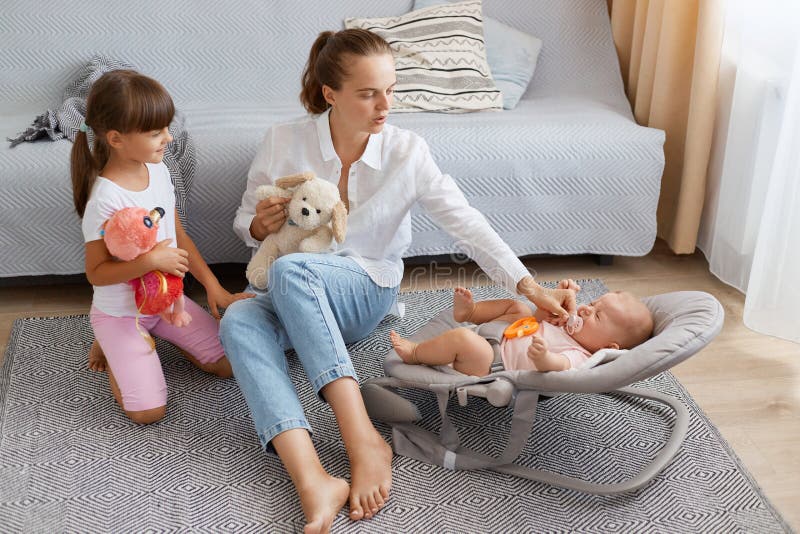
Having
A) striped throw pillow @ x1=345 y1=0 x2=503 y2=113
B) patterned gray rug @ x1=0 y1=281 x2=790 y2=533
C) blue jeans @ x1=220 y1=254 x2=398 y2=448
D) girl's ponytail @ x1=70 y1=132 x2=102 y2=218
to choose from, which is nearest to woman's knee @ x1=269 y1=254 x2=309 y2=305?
blue jeans @ x1=220 y1=254 x2=398 y2=448

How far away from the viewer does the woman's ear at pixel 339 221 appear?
173cm

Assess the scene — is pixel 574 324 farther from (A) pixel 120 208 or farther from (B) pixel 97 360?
(B) pixel 97 360

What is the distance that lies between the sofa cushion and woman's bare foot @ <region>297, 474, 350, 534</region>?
1621 millimetres

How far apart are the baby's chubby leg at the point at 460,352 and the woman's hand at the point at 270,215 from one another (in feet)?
1.42

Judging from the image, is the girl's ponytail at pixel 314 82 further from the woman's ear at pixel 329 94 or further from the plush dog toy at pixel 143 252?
the plush dog toy at pixel 143 252

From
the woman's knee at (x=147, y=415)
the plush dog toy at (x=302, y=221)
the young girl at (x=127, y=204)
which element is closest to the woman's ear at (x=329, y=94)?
the plush dog toy at (x=302, y=221)

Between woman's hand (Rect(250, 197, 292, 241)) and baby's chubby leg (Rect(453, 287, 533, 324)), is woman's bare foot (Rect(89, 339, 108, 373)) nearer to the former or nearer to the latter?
woman's hand (Rect(250, 197, 292, 241))

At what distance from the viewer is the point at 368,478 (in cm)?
151

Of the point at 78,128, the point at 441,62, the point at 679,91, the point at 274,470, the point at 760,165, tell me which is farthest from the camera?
the point at 441,62

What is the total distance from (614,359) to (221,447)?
839 mm

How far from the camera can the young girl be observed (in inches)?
63.4

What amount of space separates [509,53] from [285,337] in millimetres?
1437

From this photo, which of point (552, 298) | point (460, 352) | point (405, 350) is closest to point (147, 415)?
point (405, 350)

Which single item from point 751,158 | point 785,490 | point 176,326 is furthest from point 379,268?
point 751,158
